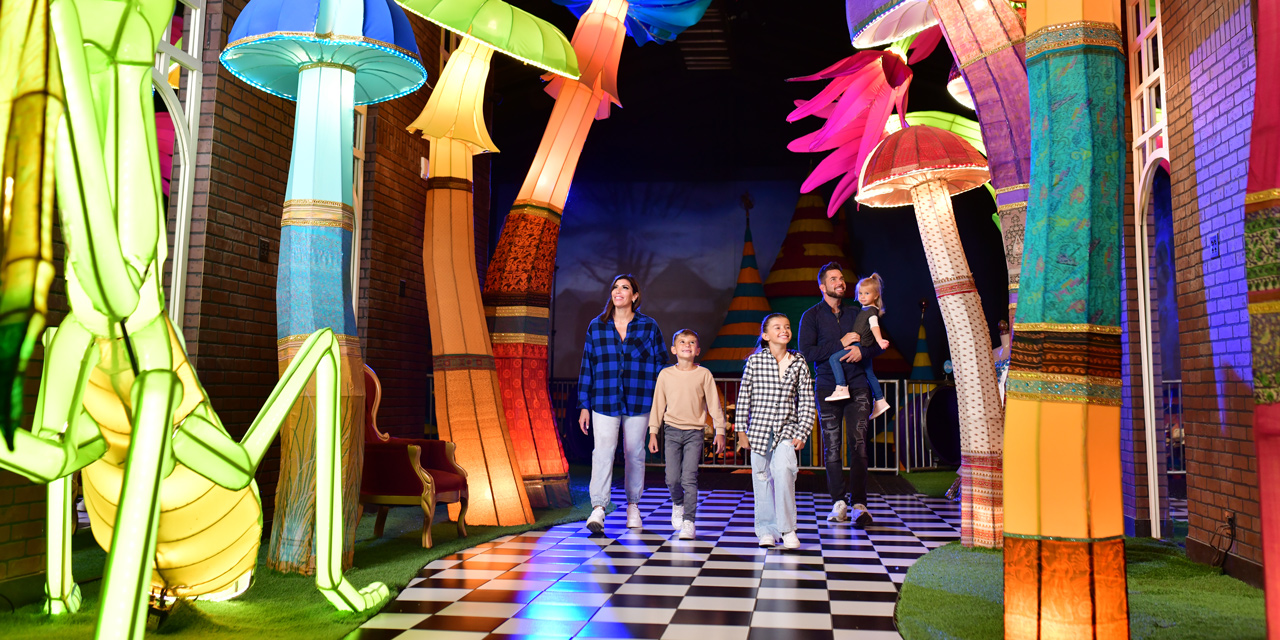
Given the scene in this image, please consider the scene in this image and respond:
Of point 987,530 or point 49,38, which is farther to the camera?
point 987,530

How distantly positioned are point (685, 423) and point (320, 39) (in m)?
3.17

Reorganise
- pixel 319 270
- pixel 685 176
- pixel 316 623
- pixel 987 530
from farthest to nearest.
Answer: pixel 685 176 → pixel 987 530 → pixel 319 270 → pixel 316 623

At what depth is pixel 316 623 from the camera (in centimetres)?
317

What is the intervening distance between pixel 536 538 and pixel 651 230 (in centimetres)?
886

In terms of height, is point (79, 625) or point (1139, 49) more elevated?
point (1139, 49)

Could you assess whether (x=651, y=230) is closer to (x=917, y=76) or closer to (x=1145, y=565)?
(x=917, y=76)

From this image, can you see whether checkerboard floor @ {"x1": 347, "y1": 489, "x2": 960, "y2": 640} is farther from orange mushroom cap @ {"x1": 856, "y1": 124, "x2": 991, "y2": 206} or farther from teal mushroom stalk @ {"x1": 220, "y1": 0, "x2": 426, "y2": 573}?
orange mushroom cap @ {"x1": 856, "y1": 124, "x2": 991, "y2": 206}

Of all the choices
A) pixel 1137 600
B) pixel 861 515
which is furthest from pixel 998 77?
pixel 861 515

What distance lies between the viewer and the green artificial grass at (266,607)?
117 inches

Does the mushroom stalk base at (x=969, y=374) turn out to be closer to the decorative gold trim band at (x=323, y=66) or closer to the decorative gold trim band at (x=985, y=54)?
the decorative gold trim band at (x=985, y=54)

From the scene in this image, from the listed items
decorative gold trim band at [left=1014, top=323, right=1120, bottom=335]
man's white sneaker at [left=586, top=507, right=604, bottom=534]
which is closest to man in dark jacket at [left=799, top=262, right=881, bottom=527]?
man's white sneaker at [left=586, top=507, right=604, bottom=534]

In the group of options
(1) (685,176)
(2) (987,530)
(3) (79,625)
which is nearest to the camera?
(3) (79,625)

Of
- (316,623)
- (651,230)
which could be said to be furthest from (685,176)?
(316,623)

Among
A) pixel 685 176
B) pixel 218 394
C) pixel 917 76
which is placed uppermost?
pixel 917 76
